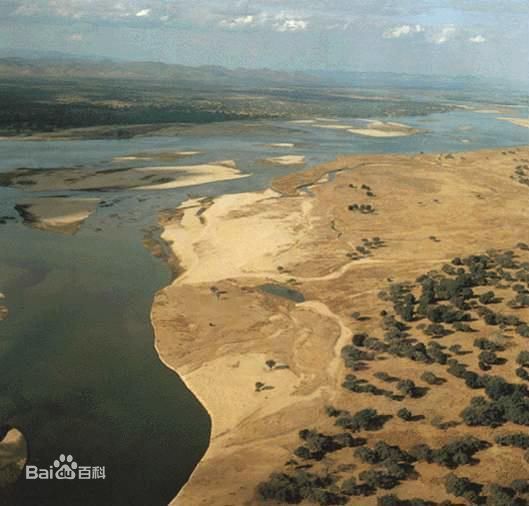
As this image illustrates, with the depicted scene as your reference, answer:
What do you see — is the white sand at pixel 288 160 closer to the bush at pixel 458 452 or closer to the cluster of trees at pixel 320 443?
the cluster of trees at pixel 320 443

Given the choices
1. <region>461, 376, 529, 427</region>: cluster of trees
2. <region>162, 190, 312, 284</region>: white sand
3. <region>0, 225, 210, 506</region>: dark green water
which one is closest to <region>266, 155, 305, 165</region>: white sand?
<region>162, 190, 312, 284</region>: white sand

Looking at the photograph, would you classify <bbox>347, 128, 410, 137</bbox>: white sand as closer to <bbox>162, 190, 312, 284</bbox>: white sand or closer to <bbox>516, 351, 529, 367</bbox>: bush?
<bbox>162, 190, 312, 284</bbox>: white sand

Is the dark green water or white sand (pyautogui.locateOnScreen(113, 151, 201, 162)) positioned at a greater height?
white sand (pyautogui.locateOnScreen(113, 151, 201, 162))

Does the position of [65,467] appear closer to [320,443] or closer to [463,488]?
[320,443]

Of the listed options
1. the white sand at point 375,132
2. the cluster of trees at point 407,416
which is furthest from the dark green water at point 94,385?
the white sand at point 375,132

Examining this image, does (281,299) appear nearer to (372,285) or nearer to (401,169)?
(372,285)

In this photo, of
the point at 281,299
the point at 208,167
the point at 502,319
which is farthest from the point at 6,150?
the point at 502,319
